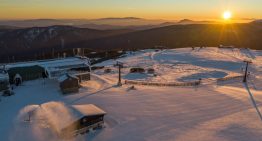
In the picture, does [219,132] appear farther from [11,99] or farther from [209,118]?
[11,99]

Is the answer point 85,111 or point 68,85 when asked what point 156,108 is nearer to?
point 85,111

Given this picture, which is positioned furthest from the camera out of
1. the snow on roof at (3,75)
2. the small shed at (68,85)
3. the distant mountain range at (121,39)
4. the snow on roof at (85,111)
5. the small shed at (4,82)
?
the distant mountain range at (121,39)

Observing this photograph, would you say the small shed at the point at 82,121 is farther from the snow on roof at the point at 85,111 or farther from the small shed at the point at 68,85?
the small shed at the point at 68,85

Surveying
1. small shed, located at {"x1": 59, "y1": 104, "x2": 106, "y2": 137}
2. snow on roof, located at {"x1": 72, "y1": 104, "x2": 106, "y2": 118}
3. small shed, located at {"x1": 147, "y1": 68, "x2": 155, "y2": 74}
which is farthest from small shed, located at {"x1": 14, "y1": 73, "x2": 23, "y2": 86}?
small shed, located at {"x1": 147, "y1": 68, "x2": 155, "y2": 74}

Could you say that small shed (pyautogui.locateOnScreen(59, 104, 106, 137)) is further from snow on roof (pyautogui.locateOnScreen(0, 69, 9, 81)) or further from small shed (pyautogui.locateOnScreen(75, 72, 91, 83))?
snow on roof (pyautogui.locateOnScreen(0, 69, 9, 81))

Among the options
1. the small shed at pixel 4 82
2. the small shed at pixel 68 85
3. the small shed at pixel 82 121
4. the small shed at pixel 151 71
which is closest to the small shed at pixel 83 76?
the small shed at pixel 68 85

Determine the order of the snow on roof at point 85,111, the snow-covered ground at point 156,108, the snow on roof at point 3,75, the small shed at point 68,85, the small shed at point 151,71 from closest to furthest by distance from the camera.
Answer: the snow-covered ground at point 156,108
the snow on roof at point 85,111
the small shed at point 68,85
the snow on roof at point 3,75
the small shed at point 151,71

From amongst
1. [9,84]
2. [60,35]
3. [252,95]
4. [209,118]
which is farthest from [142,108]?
[60,35]
